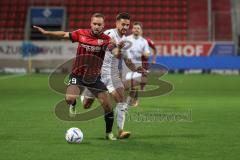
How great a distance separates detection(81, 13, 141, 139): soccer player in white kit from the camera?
9.94 metres

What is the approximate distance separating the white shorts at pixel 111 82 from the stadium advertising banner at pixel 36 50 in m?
23.2

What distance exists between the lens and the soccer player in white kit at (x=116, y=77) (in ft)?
32.6

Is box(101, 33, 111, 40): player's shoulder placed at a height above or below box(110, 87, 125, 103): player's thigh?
above

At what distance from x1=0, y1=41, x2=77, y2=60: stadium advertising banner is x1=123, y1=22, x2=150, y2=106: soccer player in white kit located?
1664 cm

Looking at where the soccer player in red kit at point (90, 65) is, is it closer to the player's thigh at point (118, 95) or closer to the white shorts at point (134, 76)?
the player's thigh at point (118, 95)

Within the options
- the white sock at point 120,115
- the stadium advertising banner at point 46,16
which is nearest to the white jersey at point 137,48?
the white sock at point 120,115

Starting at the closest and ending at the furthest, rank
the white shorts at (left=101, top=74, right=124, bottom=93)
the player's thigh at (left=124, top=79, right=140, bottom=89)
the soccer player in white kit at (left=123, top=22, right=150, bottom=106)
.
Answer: the white shorts at (left=101, top=74, right=124, bottom=93)
the soccer player in white kit at (left=123, top=22, right=150, bottom=106)
the player's thigh at (left=124, top=79, right=140, bottom=89)

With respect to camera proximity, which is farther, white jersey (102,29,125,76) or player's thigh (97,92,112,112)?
white jersey (102,29,125,76)

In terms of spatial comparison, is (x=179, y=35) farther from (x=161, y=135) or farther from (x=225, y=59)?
(x=161, y=135)

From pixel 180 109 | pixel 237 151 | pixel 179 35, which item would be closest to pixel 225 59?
pixel 179 35

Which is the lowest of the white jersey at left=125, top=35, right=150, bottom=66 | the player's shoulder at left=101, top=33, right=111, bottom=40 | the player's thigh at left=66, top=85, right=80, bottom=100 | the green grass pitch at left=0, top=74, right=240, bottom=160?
the green grass pitch at left=0, top=74, right=240, bottom=160

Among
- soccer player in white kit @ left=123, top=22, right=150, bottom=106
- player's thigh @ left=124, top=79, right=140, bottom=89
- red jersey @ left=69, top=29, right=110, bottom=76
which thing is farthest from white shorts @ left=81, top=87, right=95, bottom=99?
player's thigh @ left=124, top=79, right=140, bottom=89

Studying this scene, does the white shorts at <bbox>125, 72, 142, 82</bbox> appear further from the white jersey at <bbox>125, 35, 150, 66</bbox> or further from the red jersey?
the red jersey

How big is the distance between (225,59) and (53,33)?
24.9 m
